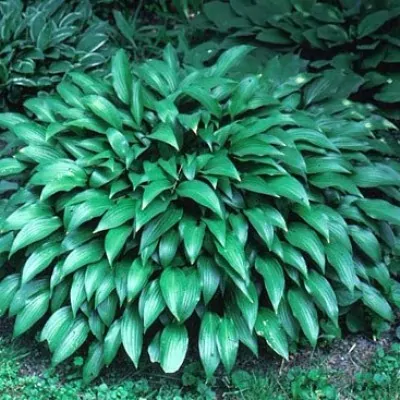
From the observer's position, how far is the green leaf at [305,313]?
4.30 metres

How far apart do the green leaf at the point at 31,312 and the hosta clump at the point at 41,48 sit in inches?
79.8

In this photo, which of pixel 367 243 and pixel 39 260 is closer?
pixel 39 260

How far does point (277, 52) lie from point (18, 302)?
2730 millimetres

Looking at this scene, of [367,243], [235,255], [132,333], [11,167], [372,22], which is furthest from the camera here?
[372,22]

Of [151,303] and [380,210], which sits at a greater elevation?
[151,303]

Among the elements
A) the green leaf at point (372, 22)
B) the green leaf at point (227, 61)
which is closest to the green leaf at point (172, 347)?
the green leaf at point (227, 61)

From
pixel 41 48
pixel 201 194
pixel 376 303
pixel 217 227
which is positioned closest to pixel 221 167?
pixel 201 194

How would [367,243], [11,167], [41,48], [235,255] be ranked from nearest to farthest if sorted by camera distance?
[235,255] → [367,243] → [11,167] → [41,48]

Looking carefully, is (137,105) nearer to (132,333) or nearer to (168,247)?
(168,247)

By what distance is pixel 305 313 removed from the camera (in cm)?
434

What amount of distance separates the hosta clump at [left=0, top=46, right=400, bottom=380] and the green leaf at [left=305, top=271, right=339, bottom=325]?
11 millimetres

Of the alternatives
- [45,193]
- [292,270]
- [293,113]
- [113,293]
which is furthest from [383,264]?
[45,193]

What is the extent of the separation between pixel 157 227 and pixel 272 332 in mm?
778

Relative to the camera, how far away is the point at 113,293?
4.32m
